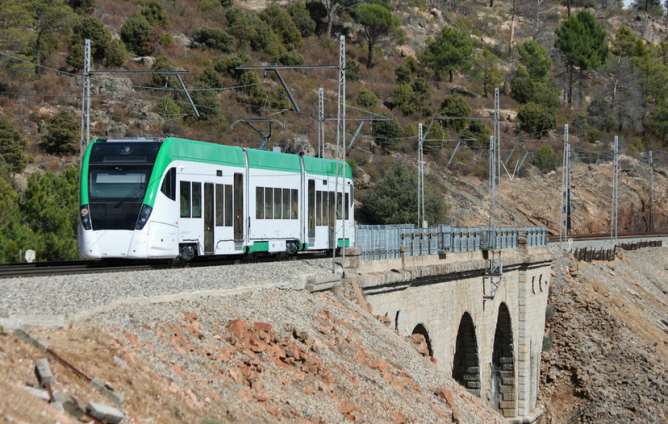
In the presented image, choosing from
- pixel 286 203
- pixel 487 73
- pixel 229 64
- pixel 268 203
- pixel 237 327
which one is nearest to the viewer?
pixel 237 327

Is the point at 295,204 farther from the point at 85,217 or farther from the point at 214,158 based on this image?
the point at 85,217

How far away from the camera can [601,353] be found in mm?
30656

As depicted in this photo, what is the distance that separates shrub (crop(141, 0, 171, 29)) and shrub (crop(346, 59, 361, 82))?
1714cm

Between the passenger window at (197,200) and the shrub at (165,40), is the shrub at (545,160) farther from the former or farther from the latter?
the passenger window at (197,200)

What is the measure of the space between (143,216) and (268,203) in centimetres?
461

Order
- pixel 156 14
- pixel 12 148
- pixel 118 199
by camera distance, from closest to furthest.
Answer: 1. pixel 118 199
2. pixel 12 148
3. pixel 156 14

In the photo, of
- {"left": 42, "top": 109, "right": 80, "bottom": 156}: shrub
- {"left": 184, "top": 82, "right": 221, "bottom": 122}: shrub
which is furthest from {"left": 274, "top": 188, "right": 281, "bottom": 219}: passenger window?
{"left": 184, "top": 82, "right": 221, "bottom": 122}: shrub

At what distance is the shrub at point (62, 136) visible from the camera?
130ft

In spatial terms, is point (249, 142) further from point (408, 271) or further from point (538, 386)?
point (408, 271)

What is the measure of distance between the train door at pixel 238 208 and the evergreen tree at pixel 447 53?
62.0m

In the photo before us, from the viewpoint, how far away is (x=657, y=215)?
6862 cm

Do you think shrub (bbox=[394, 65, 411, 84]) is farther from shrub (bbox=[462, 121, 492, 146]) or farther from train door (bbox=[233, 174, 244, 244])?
train door (bbox=[233, 174, 244, 244])

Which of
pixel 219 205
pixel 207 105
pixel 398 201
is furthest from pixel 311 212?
pixel 207 105

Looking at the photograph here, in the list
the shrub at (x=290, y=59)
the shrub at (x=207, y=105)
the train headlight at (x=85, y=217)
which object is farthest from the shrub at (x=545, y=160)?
the train headlight at (x=85, y=217)
